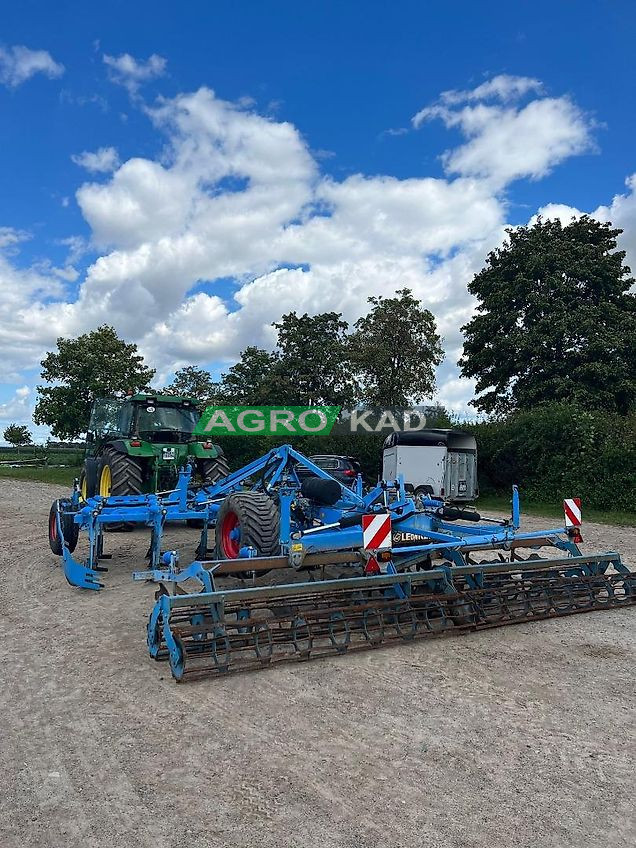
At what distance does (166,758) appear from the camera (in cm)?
326

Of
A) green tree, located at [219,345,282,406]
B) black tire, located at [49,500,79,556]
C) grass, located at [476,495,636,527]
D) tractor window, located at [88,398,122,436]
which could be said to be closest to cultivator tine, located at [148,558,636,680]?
black tire, located at [49,500,79,556]

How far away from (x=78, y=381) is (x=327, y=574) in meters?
24.0

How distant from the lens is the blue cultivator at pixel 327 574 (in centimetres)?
461

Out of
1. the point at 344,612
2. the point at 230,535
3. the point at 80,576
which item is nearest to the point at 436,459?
the point at 230,535

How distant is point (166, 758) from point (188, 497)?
5338 millimetres

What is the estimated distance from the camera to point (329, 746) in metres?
3.40

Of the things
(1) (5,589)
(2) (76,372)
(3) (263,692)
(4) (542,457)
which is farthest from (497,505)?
(2) (76,372)

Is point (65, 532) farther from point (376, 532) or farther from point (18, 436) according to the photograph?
point (18, 436)

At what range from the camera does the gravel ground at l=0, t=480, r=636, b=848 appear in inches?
106

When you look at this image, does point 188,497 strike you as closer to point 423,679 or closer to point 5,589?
point 5,589

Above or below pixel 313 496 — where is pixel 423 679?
below

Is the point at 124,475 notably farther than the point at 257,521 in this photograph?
Yes

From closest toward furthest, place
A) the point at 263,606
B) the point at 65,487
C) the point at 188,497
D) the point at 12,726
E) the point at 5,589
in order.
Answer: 1. the point at 12,726
2. the point at 263,606
3. the point at 5,589
4. the point at 188,497
5. the point at 65,487

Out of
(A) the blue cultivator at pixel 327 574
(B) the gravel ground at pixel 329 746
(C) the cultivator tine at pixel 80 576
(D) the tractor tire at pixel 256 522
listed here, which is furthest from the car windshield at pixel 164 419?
(B) the gravel ground at pixel 329 746
